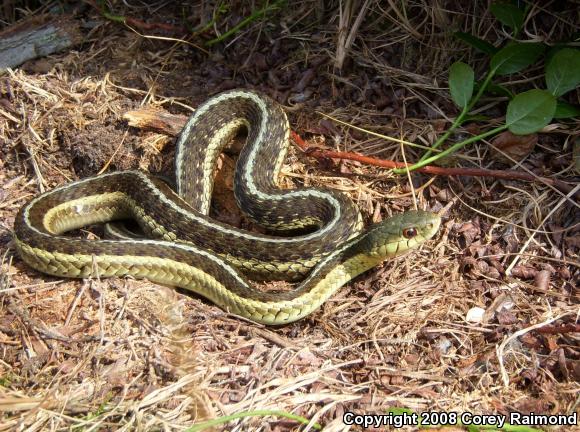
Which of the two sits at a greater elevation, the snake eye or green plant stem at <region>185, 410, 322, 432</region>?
A: green plant stem at <region>185, 410, 322, 432</region>

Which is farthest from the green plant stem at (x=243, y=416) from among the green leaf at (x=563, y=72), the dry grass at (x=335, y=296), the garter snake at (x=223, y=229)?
the green leaf at (x=563, y=72)

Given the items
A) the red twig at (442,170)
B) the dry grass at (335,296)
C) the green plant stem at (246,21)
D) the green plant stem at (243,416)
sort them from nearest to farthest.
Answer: the green plant stem at (243,416) → the dry grass at (335,296) → the red twig at (442,170) → the green plant stem at (246,21)

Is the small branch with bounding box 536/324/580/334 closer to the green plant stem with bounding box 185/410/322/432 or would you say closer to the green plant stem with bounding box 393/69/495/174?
the green plant stem with bounding box 393/69/495/174

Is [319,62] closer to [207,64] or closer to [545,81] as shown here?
[207,64]

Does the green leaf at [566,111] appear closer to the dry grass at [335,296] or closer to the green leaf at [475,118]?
the dry grass at [335,296]

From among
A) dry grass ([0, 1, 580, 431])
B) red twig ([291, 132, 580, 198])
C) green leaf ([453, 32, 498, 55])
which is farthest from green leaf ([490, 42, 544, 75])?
red twig ([291, 132, 580, 198])

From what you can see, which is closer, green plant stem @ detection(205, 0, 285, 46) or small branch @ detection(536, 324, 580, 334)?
small branch @ detection(536, 324, 580, 334)

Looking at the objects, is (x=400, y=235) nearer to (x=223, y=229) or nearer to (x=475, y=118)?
(x=475, y=118)
